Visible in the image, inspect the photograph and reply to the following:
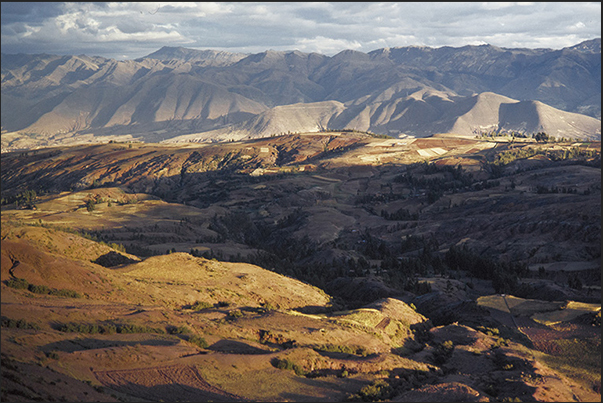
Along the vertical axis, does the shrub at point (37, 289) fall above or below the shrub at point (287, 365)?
above

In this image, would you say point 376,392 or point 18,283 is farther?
point 18,283

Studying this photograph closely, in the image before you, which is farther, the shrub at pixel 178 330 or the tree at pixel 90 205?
the tree at pixel 90 205

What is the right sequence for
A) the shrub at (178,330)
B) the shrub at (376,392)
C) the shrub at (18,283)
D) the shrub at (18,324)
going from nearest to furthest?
the shrub at (376,392) < the shrub at (18,324) < the shrub at (178,330) < the shrub at (18,283)

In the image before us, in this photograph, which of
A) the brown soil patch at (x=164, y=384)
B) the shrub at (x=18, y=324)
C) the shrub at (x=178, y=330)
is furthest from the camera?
the shrub at (x=178, y=330)

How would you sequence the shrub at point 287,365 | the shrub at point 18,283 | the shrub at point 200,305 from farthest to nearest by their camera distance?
the shrub at point 200,305 < the shrub at point 18,283 < the shrub at point 287,365

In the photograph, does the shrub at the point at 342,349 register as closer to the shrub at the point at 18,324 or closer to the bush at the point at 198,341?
the bush at the point at 198,341

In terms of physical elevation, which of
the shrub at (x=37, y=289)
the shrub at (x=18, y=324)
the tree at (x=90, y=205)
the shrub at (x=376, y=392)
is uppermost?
the shrub at (x=18, y=324)

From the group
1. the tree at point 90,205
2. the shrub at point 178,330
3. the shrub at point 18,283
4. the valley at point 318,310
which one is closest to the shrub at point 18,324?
the valley at point 318,310

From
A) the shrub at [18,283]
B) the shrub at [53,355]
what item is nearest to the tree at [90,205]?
the shrub at [18,283]

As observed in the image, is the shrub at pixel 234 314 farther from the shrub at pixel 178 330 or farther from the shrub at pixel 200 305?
the shrub at pixel 178 330

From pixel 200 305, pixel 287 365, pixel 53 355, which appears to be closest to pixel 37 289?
pixel 200 305

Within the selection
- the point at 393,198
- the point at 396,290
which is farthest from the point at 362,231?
the point at 396,290

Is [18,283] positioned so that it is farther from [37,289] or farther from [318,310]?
[318,310]

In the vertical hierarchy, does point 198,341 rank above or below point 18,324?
below
